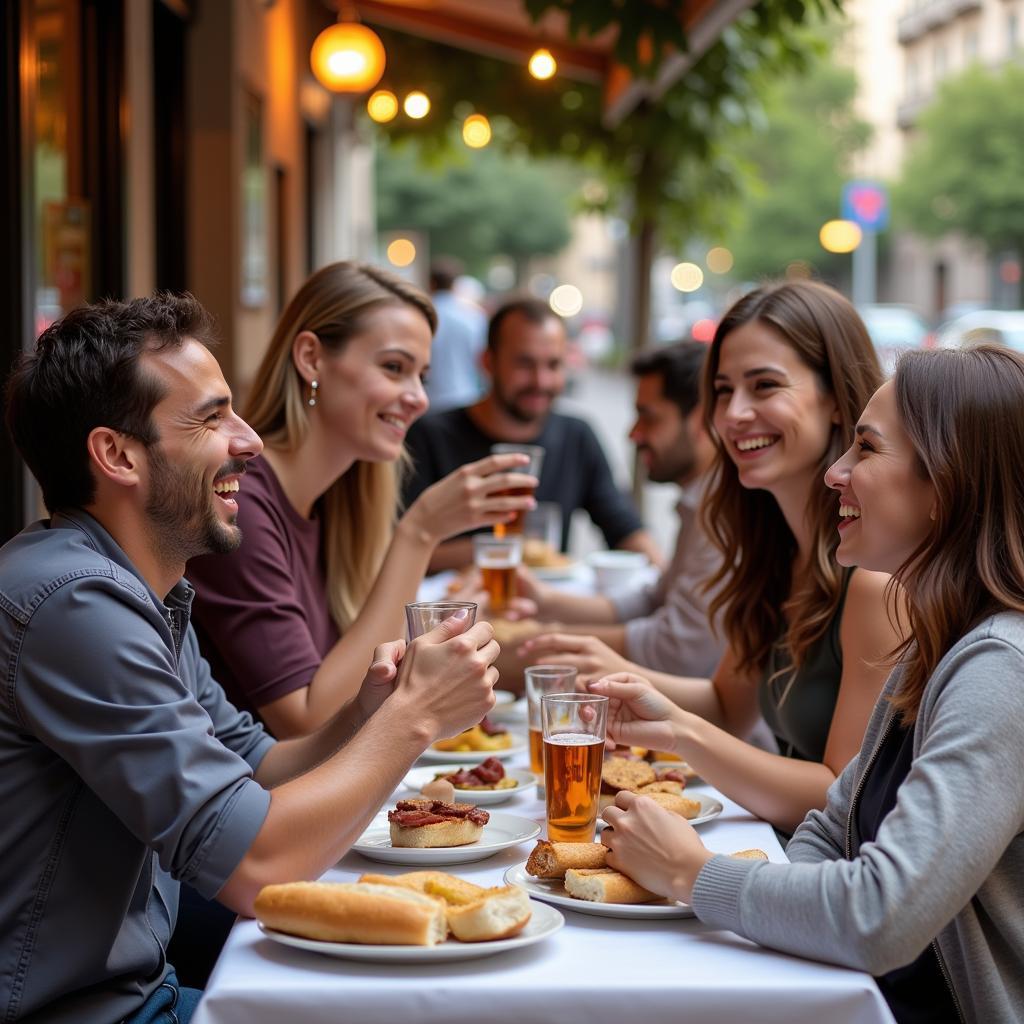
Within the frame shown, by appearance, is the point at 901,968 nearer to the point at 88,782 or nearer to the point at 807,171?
the point at 88,782

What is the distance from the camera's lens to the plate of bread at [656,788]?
221 centimetres

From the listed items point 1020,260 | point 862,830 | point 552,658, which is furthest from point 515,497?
point 1020,260

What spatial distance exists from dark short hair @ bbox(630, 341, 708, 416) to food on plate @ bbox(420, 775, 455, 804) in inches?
103

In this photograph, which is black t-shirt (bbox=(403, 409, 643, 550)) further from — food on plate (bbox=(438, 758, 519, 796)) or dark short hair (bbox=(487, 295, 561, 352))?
food on plate (bbox=(438, 758, 519, 796))

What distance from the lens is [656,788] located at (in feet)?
7.50

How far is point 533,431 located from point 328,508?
7.89 feet

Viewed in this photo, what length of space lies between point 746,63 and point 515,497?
5.97 m

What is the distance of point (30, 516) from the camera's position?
14.8ft

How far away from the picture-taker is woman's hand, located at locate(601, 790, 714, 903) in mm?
1783

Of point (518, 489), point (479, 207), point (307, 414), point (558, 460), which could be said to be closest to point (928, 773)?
point (518, 489)

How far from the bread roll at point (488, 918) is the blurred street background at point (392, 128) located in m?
1.13

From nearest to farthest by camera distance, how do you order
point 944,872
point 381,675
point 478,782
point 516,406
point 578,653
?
point 944,872, point 381,675, point 478,782, point 578,653, point 516,406

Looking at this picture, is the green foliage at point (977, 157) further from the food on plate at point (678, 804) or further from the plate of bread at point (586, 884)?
the plate of bread at point (586, 884)

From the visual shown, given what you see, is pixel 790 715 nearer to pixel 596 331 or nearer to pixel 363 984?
pixel 363 984
